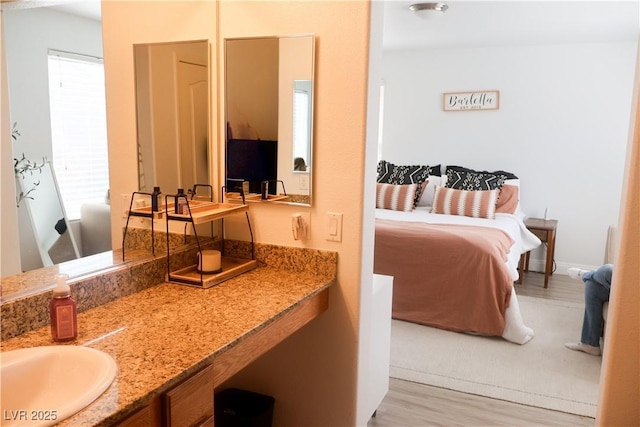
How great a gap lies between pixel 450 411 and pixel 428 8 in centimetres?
275

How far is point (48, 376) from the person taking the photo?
1237mm

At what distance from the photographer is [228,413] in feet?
7.06

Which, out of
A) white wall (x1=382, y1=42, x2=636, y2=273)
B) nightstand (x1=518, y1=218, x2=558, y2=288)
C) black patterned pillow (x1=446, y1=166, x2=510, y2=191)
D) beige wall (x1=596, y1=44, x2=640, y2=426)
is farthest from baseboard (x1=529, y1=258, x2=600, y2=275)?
beige wall (x1=596, y1=44, x2=640, y2=426)

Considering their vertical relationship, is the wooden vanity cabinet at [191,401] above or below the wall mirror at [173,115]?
below

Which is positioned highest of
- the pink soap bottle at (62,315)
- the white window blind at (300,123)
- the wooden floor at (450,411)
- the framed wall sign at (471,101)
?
the framed wall sign at (471,101)

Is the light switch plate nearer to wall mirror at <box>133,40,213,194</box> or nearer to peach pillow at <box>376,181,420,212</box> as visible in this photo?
wall mirror at <box>133,40,213,194</box>

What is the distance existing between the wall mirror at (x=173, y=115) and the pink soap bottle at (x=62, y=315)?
0.68 m

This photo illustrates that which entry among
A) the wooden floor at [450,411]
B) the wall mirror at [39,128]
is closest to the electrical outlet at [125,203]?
the wall mirror at [39,128]

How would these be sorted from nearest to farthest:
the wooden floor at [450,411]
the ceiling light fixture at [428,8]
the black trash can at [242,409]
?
1. the black trash can at [242,409]
2. the wooden floor at [450,411]
3. the ceiling light fixture at [428,8]

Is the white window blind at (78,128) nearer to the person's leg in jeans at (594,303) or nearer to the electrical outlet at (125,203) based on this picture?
the electrical outlet at (125,203)

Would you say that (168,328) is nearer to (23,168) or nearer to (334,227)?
(23,168)

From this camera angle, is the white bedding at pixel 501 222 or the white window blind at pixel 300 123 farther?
the white bedding at pixel 501 222

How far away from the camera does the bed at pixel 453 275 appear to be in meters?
3.53

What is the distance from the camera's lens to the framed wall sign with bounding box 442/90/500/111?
5425 mm
